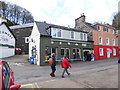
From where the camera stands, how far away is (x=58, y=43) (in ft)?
58.6

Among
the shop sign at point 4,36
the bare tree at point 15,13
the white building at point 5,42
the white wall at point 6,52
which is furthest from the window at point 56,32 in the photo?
the bare tree at point 15,13

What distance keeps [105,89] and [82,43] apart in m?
15.7

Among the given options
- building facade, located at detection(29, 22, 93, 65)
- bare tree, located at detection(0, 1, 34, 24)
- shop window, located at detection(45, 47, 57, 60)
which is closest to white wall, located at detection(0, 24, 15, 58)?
building facade, located at detection(29, 22, 93, 65)

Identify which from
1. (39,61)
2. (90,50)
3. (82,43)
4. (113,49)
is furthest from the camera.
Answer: (113,49)

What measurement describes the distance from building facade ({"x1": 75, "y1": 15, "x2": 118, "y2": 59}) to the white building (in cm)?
1705

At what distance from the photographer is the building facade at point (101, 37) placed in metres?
23.5

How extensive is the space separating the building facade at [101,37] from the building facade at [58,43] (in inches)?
91.8

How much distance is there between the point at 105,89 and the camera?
215 inches

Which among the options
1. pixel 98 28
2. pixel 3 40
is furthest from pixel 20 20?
pixel 98 28

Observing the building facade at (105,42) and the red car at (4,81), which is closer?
the red car at (4,81)

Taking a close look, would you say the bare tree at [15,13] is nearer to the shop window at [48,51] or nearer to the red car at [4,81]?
the shop window at [48,51]

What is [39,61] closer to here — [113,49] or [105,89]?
[105,89]

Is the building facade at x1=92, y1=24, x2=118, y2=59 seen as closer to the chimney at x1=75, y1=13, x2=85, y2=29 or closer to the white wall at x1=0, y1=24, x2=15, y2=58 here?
the chimney at x1=75, y1=13, x2=85, y2=29

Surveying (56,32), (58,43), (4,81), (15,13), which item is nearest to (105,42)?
(58,43)
